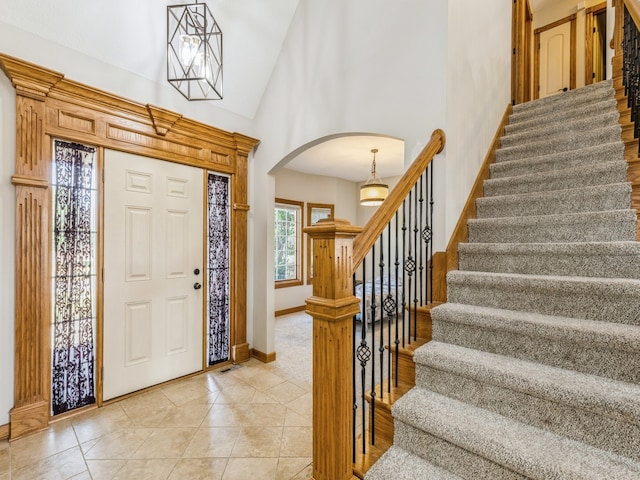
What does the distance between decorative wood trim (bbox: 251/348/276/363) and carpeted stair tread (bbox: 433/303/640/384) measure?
2100 mm

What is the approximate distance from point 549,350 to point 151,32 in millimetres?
3392

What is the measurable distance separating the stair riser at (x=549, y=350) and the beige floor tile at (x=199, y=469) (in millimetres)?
1450

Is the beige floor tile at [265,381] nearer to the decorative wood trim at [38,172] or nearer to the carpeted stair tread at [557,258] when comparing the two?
the decorative wood trim at [38,172]

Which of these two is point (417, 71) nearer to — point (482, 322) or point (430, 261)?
point (430, 261)

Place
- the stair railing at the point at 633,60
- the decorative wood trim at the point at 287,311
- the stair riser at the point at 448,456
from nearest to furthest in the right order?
the stair riser at the point at 448,456
the stair railing at the point at 633,60
the decorative wood trim at the point at 287,311

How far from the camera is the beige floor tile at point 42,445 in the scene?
1850 millimetres

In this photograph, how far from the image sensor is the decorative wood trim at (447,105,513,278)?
2084mm

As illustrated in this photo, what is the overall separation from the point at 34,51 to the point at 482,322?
3295mm

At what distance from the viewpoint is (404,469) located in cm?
130

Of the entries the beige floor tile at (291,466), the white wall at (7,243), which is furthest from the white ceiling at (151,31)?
the beige floor tile at (291,466)

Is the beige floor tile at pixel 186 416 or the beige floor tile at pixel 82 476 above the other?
the beige floor tile at pixel 186 416

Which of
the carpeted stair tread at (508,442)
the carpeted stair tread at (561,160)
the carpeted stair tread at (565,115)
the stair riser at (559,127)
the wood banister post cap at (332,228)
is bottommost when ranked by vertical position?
the carpeted stair tread at (508,442)

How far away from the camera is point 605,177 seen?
2062 mm

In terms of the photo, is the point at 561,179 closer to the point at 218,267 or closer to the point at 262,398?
the point at 262,398
